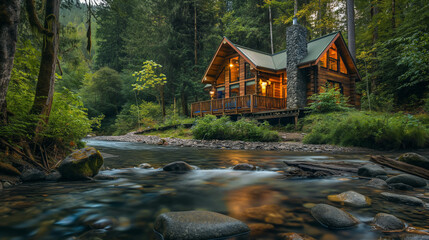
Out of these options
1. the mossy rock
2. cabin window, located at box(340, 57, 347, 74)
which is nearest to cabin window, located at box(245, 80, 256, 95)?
cabin window, located at box(340, 57, 347, 74)

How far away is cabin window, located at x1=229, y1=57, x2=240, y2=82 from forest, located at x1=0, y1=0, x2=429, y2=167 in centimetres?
508

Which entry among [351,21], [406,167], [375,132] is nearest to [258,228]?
[406,167]

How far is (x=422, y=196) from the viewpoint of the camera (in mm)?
2910

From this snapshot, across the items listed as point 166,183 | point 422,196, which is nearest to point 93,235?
point 166,183

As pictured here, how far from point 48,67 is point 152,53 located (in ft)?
74.1

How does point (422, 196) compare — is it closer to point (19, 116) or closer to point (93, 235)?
point (93, 235)

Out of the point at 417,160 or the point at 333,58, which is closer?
the point at 417,160

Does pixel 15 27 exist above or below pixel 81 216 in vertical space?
above

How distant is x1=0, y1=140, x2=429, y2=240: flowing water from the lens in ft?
6.68

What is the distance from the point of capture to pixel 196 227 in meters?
1.90

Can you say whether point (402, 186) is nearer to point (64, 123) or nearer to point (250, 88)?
point (64, 123)

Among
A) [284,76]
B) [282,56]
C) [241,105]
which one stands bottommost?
[241,105]

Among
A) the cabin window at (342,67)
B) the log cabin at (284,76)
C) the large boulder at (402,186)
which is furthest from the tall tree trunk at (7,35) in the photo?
the cabin window at (342,67)

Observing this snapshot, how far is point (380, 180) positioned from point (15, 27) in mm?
6326
